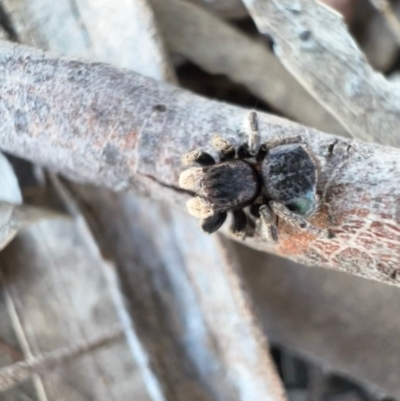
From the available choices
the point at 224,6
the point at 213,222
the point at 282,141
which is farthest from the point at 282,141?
the point at 224,6

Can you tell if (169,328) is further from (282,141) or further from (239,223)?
(282,141)

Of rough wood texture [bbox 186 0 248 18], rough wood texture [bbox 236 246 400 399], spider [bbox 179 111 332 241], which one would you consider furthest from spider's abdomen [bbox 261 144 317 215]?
rough wood texture [bbox 186 0 248 18]

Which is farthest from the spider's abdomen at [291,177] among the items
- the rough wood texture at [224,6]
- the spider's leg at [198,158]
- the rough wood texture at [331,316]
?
the rough wood texture at [224,6]

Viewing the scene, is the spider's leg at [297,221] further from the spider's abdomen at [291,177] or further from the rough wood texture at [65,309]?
the rough wood texture at [65,309]

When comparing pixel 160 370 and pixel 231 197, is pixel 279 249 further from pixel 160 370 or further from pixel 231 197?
pixel 160 370

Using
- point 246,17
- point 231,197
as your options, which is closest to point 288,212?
point 231,197

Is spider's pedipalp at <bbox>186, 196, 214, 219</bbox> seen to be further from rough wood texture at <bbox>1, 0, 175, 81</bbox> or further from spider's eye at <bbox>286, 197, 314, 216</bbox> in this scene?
rough wood texture at <bbox>1, 0, 175, 81</bbox>
